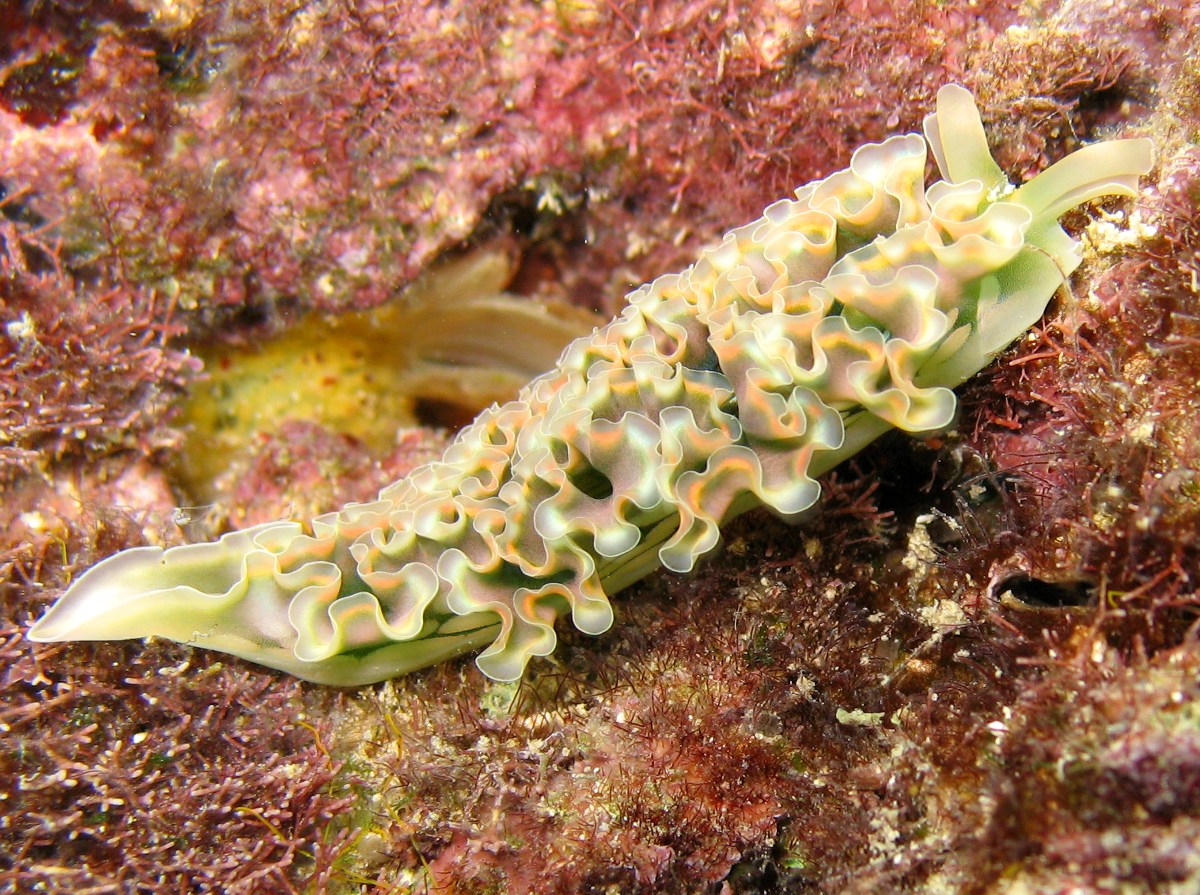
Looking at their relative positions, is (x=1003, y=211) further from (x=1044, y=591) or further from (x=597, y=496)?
(x=597, y=496)

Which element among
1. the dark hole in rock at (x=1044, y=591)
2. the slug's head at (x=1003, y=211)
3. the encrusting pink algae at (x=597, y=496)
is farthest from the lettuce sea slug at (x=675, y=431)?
the dark hole in rock at (x=1044, y=591)

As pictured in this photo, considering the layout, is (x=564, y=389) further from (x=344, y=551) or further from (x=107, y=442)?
(x=107, y=442)

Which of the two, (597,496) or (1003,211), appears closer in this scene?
(1003,211)

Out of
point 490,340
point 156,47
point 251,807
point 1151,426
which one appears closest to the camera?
point 1151,426

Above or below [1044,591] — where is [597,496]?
above

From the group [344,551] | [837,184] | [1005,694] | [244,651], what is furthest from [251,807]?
[837,184]

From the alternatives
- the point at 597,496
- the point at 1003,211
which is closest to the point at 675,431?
the point at 597,496

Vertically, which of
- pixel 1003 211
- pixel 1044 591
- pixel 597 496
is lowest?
pixel 1044 591
